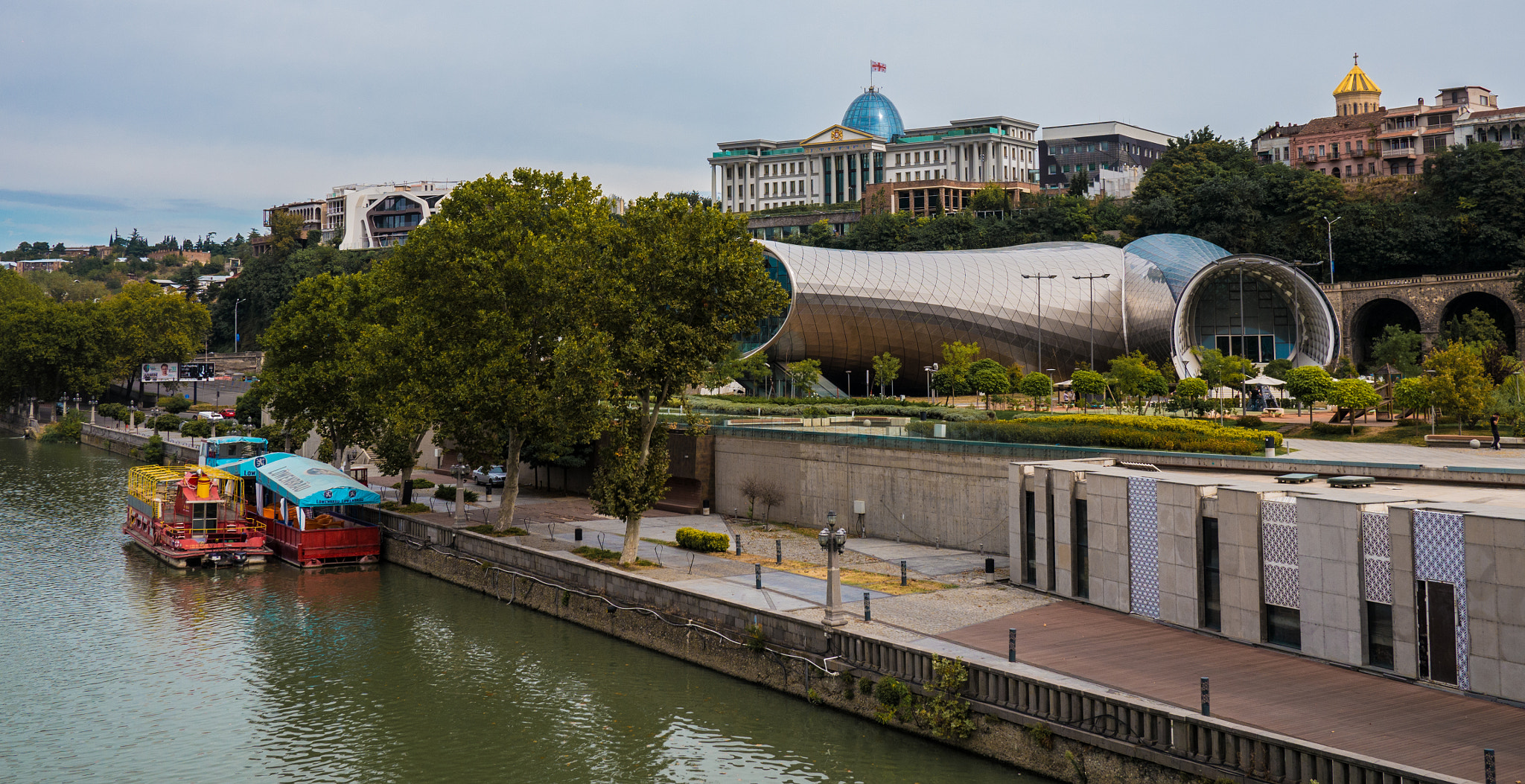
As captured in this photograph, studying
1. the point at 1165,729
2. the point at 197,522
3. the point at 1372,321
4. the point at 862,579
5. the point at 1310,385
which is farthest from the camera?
the point at 1372,321

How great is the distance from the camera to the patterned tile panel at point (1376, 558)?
57.7 feet

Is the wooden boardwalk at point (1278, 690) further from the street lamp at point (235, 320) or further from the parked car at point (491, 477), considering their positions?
the street lamp at point (235, 320)

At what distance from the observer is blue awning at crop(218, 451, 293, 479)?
4241 cm

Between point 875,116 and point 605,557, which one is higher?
point 875,116

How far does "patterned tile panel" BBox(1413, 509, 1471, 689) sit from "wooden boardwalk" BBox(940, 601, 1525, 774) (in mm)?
844

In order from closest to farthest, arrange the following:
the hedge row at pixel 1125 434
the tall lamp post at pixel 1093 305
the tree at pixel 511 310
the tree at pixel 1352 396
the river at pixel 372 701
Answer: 1. the river at pixel 372 701
2. the hedge row at pixel 1125 434
3. the tree at pixel 511 310
4. the tree at pixel 1352 396
5. the tall lamp post at pixel 1093 305

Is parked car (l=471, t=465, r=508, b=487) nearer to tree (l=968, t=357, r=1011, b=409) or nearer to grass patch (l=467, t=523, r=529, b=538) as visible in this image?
grass patch (l=467, t=523, r=529, b=538)

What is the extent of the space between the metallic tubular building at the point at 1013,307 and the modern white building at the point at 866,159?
67796 millimetres

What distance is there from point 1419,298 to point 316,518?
75.4 meters

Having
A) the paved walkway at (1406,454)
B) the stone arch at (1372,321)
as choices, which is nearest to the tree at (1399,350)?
the stone arch at (1372,321)

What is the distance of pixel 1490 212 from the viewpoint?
81.5 m

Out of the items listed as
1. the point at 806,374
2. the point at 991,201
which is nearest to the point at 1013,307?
the point at 806,374

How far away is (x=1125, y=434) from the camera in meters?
29.9

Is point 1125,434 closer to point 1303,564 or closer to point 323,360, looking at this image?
point 1303,564
